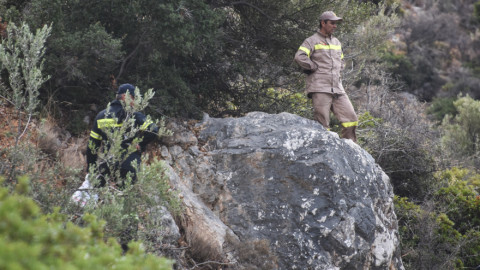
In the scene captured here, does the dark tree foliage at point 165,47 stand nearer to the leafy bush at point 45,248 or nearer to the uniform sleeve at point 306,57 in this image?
the uniform sleeve at point 306,57

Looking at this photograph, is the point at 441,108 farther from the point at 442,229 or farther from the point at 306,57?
the point at 306,57

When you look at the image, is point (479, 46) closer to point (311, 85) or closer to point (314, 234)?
point (311, 85)

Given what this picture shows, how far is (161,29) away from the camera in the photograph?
6145 mm

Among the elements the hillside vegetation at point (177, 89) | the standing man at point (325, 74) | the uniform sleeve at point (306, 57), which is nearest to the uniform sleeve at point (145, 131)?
the hillside vegetation at point (177, 89)

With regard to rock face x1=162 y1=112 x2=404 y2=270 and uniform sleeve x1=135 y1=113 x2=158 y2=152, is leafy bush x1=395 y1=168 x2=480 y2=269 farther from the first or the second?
uniform sleeve x1=135 y1=113 x2=158 y2=152

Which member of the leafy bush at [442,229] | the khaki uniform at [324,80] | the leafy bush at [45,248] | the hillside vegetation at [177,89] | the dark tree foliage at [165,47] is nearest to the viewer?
the leafy bush at [45,248]

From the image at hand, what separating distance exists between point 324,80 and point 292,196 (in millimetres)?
1961

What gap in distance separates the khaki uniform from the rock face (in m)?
0.80

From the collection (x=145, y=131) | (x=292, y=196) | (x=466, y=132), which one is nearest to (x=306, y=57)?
(x=292, y=196)

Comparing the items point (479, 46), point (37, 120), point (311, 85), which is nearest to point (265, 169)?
point (311, 85)

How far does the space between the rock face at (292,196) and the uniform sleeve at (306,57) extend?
38.7 inches

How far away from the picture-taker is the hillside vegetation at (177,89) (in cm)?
409

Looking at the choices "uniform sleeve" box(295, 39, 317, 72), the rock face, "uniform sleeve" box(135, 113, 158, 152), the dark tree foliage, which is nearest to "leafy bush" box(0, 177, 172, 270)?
"uniform sleeve" box(135, 113, 158, 152)

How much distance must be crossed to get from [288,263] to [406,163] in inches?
184
